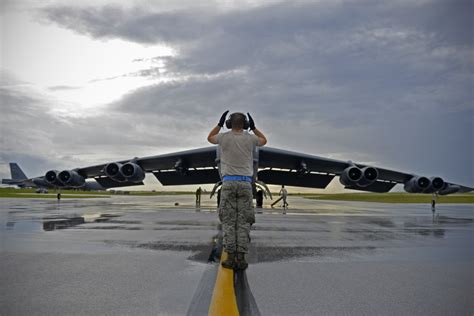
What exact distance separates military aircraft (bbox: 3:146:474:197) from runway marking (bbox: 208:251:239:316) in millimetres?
14245

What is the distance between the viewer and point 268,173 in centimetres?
2316

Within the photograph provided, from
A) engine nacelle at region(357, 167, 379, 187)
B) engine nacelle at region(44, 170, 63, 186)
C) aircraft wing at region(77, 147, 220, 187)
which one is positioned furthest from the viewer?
engine nacelle at region(44, 170, 63, 186)

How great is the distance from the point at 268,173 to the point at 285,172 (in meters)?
1.01

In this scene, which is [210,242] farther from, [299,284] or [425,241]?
[425,241]

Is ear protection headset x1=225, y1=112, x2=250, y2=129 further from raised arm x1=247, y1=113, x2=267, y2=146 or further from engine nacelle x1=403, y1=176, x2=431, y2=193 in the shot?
engine nacelle x1=403, y1=176, x2=431, y2=193

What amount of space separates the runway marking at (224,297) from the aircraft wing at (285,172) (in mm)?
13854

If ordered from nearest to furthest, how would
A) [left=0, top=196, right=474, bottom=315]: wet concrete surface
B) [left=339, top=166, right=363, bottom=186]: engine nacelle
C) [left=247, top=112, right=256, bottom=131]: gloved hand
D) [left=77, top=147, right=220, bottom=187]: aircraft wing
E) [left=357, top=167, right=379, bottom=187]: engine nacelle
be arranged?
[left=0, top=196, right=474, bottom=315]: wet concrete surface
[left=247, top=112, right=256, bottom=131]: gloved hand
[left=357, top=167, right=379, bottom=187]: engine nacelle
[left=339, top=166, right=363, bottom=186]: engine nacelle
[left=77, top=147, right=220, bottom=187]: aircraft wing

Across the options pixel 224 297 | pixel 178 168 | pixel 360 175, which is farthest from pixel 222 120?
pixel 178 168

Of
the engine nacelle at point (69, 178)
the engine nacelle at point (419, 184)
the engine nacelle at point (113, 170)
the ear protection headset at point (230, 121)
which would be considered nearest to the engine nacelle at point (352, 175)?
the engine nacelle at point (419, 184)

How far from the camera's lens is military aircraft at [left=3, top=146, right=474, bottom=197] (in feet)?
62.8

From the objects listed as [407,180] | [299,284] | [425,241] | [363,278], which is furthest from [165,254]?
[407,180]

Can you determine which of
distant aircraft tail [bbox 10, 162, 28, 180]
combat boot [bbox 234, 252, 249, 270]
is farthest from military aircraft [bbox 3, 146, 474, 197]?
distant aircraft tail [bbox 10, 162, 28, 180]

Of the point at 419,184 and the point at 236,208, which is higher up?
the point at 419,184

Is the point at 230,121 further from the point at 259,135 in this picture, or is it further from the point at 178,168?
the point at 178,168
